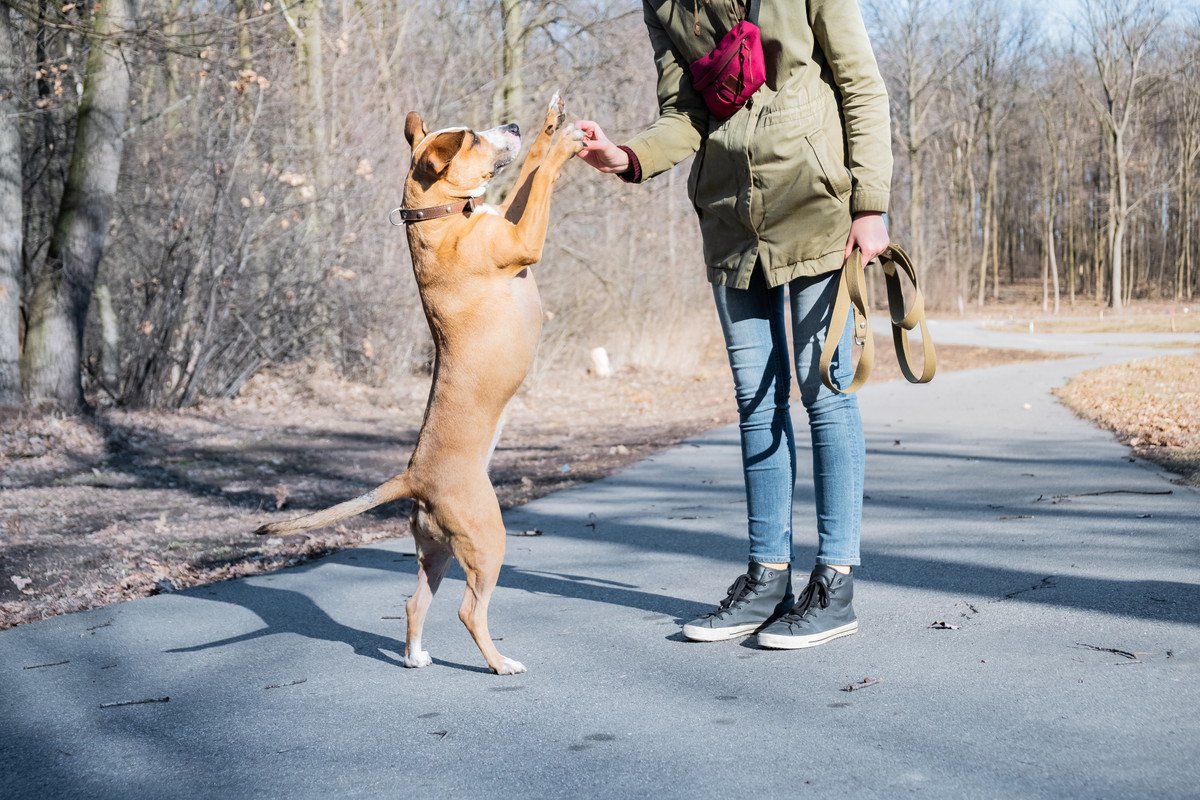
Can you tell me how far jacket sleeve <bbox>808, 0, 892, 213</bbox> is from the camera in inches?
137

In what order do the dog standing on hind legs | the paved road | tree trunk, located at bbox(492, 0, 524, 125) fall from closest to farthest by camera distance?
the paved road < the dog standing on hind legs < tree trunk, located at bbox(492, 0, 524, 125)

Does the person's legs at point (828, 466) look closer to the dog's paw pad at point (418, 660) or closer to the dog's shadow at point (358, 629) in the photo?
the dog's shadow at point (358, 629)

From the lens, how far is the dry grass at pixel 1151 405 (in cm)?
769

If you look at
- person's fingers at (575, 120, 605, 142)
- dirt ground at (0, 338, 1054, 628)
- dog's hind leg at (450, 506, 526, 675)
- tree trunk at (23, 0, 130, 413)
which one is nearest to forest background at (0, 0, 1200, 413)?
tree trunk at (23, 0, 130, 413)

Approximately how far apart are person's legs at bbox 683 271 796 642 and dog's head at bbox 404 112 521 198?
899mm

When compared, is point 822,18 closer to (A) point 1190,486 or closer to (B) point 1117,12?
(A) point 1190,486

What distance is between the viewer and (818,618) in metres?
3.59

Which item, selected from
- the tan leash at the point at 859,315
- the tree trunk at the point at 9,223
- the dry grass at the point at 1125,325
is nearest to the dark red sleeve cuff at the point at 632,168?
the tan leash at the point at 859,315

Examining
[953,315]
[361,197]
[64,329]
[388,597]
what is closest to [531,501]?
[388,597]

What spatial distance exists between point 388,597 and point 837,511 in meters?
2.09

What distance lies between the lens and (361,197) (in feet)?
46.3

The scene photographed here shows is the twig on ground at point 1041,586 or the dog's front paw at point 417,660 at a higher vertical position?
the twig on ground at point 1041,586

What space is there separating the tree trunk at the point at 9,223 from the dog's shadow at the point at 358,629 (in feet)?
20.0

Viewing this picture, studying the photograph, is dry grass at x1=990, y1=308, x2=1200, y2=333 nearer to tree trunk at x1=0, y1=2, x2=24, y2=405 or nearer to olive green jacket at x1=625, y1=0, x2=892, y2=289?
tree trunk at x1=0, y1=2, x2=24, y2=405
